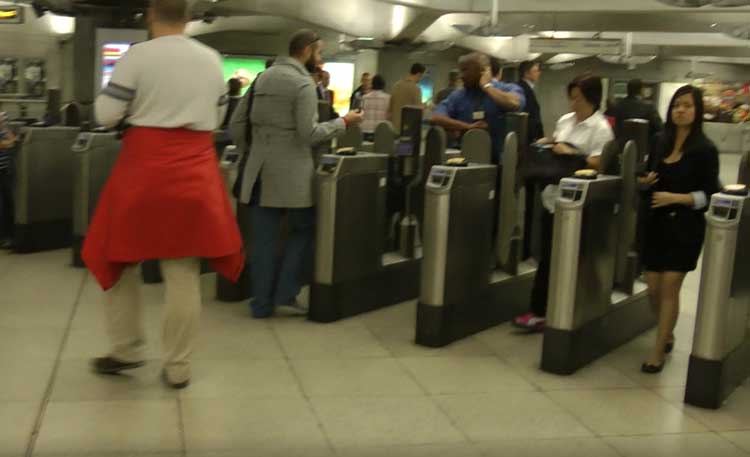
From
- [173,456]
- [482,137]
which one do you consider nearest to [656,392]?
[482,137]

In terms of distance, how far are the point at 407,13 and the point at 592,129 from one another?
39.7ft

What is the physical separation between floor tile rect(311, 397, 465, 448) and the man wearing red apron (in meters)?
0.65

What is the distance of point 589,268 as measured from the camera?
4301 mm

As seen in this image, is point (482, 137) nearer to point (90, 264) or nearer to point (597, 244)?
point (597, 244)

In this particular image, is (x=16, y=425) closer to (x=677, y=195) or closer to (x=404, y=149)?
(x=677, y=195)

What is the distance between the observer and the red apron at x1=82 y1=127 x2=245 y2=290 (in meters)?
3.47

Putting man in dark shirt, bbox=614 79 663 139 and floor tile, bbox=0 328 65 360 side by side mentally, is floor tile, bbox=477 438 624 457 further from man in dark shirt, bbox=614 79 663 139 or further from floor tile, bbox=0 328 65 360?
man in dark shirt, bbox=614 79 663 139

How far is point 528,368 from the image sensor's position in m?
4.36

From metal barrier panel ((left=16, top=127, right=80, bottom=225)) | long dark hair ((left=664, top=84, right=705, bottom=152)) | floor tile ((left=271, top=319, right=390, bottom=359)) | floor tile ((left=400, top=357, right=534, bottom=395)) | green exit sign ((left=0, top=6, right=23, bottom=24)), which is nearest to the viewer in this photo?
floor tile ((left=400, top=357, right=534, bottom=395))

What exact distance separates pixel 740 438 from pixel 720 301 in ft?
1.78

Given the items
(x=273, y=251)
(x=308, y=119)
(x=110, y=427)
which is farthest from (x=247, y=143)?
(x=110, y=427)

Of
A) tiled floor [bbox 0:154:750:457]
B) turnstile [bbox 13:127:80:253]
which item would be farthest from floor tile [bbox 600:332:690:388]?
turnstile [bbox 13:127:80:253]

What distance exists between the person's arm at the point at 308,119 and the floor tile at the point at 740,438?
2315mm

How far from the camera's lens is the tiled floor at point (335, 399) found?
3277 mm
